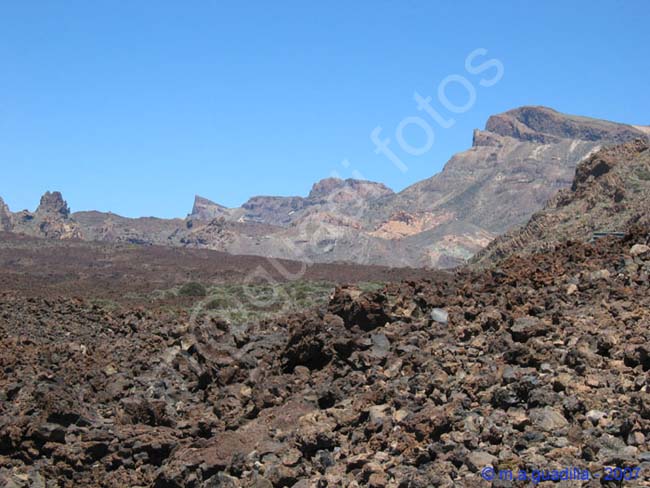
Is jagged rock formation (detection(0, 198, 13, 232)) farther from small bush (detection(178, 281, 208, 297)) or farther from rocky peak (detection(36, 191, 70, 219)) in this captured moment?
small bush (detection(178, 281, 208, 297))

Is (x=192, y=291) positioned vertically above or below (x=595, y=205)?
below

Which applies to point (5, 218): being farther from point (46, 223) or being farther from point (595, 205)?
point (595, 205)

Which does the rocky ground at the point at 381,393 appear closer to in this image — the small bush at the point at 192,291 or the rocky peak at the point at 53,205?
the small bush at the point at 192,291

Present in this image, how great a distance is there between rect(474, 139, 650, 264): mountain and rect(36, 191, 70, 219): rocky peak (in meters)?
107

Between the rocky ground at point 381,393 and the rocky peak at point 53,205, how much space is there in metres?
129

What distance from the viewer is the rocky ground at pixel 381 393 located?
650 centimetres

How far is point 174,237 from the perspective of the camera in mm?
145250

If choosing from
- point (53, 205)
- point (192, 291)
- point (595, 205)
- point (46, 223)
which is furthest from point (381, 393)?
point (53, 205)

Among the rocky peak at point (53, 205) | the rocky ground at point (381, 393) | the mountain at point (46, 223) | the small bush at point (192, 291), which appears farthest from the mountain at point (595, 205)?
the rocky peak at point (53, 205)

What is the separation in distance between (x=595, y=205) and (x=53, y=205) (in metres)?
120

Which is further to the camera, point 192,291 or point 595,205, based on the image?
point 192,291

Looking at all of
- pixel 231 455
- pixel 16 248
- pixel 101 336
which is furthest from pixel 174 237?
pixel 231 455

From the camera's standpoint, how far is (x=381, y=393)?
27.1 ft

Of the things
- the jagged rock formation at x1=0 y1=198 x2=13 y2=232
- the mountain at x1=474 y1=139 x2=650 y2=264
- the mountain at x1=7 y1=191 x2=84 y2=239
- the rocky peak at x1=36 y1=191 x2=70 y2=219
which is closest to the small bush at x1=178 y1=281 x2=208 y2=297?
the mountain at x1=474 y1=139 x2=650 y2=264
